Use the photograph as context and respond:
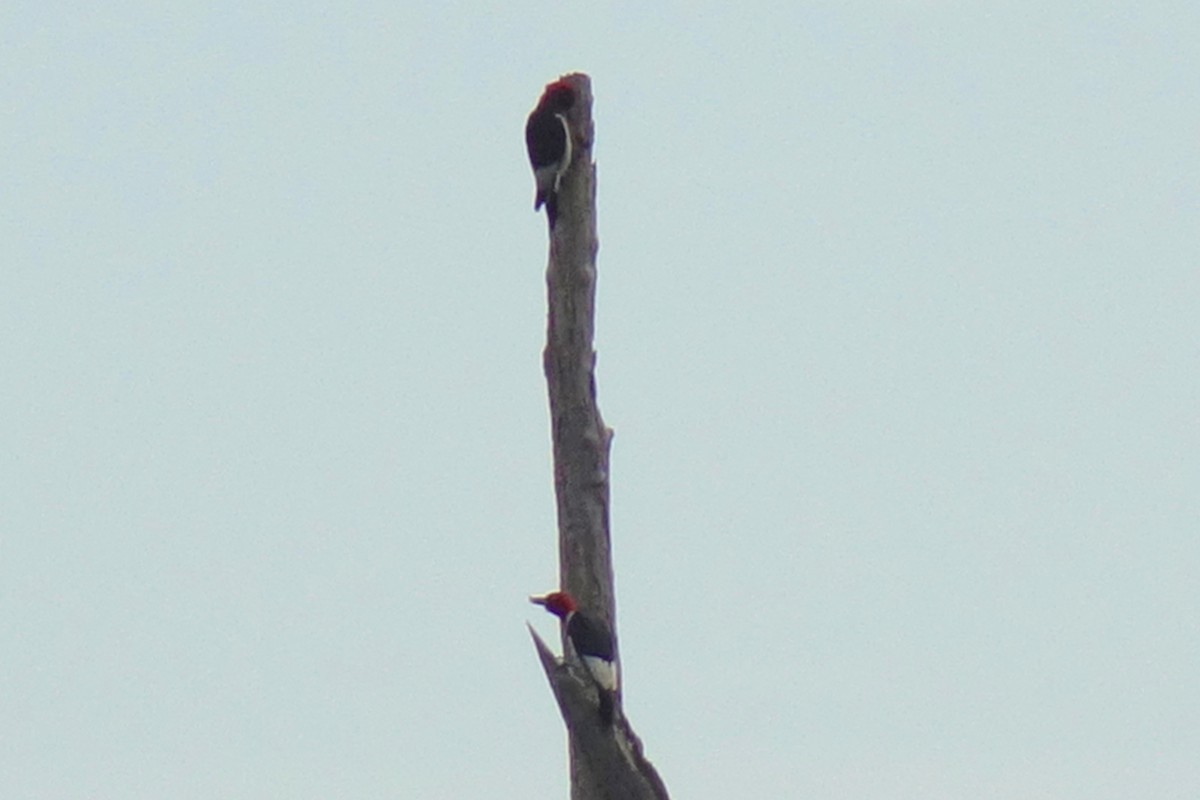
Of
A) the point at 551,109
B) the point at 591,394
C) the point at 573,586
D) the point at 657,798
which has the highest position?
the point at 551,109

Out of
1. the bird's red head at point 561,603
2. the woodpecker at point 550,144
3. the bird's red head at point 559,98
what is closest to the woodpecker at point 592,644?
the bird's red head at point 561,603

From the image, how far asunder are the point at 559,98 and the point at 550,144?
0.92 feet

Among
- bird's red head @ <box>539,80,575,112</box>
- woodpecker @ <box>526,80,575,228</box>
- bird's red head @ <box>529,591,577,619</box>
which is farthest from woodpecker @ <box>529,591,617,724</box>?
bird's red head @ <box>539,80,575,112</box>

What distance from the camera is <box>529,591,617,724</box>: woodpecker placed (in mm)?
11062

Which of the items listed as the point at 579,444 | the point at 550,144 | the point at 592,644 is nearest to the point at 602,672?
the point at 592,644

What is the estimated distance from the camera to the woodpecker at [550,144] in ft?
38.5

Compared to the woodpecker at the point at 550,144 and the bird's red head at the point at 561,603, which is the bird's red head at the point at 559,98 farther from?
the bird's red head at the point at 561,603

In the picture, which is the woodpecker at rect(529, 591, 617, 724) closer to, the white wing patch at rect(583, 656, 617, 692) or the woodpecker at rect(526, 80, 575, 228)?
the white wing patch at rect(583, 656, 617, 692)

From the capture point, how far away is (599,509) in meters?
11.4

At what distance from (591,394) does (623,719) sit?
161 cm

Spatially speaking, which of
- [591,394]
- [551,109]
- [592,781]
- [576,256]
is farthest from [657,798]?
[551,109]

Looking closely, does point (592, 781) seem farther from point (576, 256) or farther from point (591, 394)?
point (576, 256)

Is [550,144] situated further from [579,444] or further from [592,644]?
[592,644]

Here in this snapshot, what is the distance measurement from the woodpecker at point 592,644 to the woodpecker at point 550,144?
196 cm
